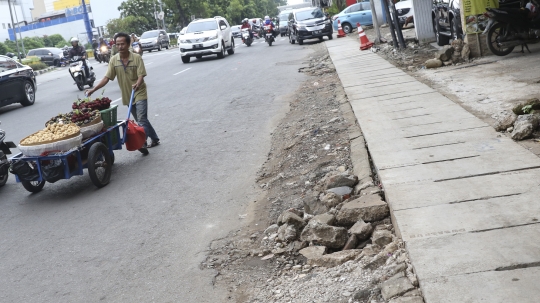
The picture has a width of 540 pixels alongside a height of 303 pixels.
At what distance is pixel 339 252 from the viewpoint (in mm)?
4582

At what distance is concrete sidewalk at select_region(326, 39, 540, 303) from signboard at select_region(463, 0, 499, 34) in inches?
205

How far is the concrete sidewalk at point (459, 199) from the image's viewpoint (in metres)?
3.37

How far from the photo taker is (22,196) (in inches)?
300

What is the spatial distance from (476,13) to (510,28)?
101cm

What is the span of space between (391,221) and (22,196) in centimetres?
478

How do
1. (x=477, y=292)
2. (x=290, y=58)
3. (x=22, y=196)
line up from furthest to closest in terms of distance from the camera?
(x=290, y=58) → (x=22, y=196) → (x=477, y=292)

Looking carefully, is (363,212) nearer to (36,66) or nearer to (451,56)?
(451,56)

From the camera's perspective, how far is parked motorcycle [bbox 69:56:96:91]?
1944 cm

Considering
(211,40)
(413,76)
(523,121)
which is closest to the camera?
(523,121)

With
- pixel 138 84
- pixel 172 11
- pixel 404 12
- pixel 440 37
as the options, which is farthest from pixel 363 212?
pixel 172 11

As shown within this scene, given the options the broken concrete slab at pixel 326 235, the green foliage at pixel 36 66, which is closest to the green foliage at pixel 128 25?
the green foliage at pixel 36 66

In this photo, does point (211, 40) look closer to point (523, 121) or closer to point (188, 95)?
point (188, 95)

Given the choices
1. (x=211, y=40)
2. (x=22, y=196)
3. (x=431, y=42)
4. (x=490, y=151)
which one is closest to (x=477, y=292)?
(x=490, y=151)

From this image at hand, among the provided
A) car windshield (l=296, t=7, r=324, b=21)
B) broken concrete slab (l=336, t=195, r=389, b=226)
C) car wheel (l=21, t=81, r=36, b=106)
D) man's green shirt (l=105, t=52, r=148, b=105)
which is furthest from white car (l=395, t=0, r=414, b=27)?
broken concrete slab (l=336, t=195, r=389, b=226)
